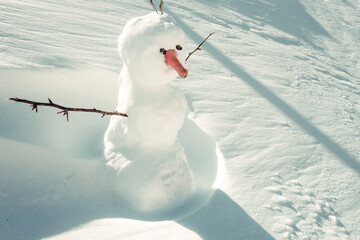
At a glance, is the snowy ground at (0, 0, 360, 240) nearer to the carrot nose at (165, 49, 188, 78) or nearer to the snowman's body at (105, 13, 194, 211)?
the snowman's body at (105, 13, 194, 211)

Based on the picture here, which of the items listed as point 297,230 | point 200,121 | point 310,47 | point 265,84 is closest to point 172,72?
point 200,121

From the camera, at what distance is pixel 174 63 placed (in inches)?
54.9

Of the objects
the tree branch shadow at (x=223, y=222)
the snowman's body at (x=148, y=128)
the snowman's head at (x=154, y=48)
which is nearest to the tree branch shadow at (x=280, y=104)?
the tree branch shadow at (x=223, y=222)

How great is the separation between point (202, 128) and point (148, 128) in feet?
2.39

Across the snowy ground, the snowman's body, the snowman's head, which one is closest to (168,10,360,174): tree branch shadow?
the snowy ground

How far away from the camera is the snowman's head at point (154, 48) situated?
1.40 meters

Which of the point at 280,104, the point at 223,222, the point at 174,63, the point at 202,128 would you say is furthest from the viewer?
the point at 280,104

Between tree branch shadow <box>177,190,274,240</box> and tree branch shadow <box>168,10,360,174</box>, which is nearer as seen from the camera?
tree branch shadow <box>177,190,274,240</box>

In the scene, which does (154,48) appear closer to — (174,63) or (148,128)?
(174,63)

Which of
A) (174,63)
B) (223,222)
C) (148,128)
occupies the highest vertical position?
(174,63)

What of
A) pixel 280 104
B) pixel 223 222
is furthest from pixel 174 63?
pixel 280 104

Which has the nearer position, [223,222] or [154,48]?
[154,48]

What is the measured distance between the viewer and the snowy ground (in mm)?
1528

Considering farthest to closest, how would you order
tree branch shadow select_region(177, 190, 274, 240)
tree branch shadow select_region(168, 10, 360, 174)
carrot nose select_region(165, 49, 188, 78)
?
tree branch shadow select_region(168, 10, 360, 174)
tree branch shadow select_region(177, 190, 274, 240)
carrot nose select_region(165, 49, 188, 78)
